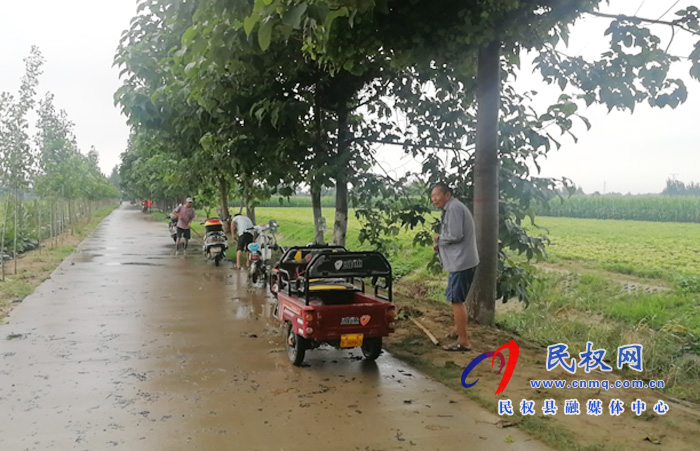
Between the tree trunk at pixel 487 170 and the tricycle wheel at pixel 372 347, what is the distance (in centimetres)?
190

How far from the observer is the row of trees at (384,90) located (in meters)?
5.89

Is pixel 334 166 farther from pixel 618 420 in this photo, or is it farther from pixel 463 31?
pixel 618 420

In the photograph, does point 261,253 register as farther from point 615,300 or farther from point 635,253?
point 635,253

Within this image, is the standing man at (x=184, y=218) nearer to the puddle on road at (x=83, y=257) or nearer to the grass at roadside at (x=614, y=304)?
the puddle on road at (x=83, y=257)

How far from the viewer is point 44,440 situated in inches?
163

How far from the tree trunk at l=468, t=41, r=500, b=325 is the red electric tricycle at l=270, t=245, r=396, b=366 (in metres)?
1.58

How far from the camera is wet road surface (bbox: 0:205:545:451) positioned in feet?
13.8

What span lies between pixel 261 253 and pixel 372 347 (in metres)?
6.32

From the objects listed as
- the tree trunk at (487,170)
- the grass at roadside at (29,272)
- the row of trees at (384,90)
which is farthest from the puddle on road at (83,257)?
the tree trunk at (487,170)

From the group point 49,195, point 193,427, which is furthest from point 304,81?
point 49,195

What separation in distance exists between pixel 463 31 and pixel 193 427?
4.65 meters

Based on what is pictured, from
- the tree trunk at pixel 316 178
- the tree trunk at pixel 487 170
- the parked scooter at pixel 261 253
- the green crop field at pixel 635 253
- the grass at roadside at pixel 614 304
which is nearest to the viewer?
the tree trunk at pixel 487 170

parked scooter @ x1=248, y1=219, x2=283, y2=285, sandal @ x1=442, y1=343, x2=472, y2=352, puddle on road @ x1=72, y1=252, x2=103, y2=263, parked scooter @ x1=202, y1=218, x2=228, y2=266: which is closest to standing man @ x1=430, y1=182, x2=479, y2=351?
sandal @ x1=442, y1=343, x2=472, y2=352

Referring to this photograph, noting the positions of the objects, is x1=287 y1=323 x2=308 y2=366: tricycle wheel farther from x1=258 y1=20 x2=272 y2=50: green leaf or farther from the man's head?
x1=258 y1=20 x2=272 y2=50: green leaf
